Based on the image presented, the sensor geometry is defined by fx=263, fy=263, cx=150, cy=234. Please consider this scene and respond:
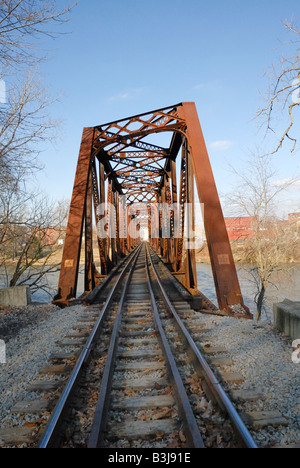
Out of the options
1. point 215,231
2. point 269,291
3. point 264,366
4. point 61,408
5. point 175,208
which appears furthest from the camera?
point 269,291

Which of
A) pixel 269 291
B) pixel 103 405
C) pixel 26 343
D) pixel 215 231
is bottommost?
pixel 269 291

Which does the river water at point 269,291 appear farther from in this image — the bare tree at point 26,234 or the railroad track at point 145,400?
the railroad track at point 145,400

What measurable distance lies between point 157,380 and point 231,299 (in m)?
2.86

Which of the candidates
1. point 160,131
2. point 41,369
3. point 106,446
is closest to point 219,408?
point 106,446

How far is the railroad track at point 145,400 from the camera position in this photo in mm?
2039

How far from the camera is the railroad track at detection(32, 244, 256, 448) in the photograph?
2039 mm

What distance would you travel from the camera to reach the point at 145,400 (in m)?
2.56

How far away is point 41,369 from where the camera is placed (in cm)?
317

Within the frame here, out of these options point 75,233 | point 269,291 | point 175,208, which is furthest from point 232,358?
point 269,291

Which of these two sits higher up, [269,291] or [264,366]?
[264,366]

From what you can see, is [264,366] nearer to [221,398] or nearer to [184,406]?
[221,398]

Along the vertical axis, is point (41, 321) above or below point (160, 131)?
below

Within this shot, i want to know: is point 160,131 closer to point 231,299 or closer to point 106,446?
point 231,299
